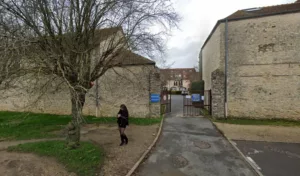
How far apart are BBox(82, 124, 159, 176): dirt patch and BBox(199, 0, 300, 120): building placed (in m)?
5.78

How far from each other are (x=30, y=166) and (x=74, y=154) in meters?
1.17

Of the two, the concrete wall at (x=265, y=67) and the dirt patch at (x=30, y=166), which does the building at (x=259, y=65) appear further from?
the dirt patch at (x=30, y=166)

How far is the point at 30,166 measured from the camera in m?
5.13

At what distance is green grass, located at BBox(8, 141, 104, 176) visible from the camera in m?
4.99

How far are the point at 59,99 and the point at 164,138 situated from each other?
1093cm

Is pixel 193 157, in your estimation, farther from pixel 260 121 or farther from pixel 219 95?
pixel 260 121

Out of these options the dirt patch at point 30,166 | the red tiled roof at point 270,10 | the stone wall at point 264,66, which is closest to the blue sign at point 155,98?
the stone wall at point 264,66

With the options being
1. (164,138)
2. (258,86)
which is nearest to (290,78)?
(258,86)

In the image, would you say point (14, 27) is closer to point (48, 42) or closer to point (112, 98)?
point (48, 42)

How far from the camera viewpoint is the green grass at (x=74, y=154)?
4993 mm

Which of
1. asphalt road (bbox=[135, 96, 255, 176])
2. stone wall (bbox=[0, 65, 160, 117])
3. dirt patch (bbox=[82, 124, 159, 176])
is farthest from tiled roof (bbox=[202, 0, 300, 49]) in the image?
dirt patch (bbox=[82, 124, 159, 176])

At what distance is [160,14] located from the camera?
727 centimetres

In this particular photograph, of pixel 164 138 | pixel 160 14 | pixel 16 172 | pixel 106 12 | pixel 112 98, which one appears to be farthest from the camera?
pixel 112 98

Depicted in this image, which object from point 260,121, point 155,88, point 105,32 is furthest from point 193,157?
point 260,121
